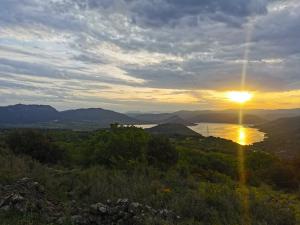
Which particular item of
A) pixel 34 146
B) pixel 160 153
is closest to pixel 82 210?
pixel 34 146

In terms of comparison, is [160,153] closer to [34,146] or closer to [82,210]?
[34,146]

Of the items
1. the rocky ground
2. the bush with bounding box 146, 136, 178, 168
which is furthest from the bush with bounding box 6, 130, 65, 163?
the rocky ground

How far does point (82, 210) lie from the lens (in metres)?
8.67

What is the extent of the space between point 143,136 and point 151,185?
16.9 meters

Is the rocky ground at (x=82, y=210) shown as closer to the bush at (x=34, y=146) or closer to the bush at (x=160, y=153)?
the bush at (x=34, y=146)

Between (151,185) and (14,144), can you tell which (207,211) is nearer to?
(151,185)

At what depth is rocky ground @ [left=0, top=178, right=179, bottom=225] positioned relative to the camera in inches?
318

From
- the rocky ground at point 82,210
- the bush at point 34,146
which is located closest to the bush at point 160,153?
the bush at point 34,146

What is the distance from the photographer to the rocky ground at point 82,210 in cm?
807

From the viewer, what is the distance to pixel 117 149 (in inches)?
1009

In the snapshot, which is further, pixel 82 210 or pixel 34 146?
pixel 34 146

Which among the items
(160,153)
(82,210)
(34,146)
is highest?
(82,210)

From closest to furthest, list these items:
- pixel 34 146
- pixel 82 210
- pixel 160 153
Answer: pixel 82 210, pixel 34 146, pixel 160 153

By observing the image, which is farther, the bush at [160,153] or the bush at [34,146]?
the bush at [160,153]
